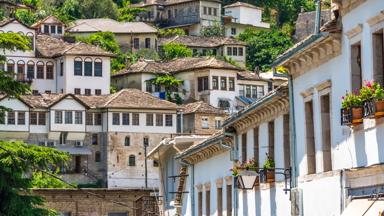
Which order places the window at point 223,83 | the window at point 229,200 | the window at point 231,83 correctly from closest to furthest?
the window at point 229,200 < the window at point 231,83 < the window at point 223,83

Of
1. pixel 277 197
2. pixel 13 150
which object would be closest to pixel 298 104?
pixel 277 197

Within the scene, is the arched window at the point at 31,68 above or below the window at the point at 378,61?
above

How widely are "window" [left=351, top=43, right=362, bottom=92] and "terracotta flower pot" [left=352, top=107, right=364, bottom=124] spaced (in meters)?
1.10

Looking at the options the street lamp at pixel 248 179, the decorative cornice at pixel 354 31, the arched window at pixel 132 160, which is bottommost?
the street lamp at pixel 248 179

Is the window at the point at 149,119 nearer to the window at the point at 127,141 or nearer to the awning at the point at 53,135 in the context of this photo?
the window at the point at 127,141

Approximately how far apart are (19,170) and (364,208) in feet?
72.2

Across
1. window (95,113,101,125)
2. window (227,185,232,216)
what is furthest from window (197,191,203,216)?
window (95,113,101,125)

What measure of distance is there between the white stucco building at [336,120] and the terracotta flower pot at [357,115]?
0.47ft

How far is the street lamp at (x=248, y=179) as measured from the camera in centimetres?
3712

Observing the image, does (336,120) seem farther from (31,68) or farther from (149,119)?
(31,68)

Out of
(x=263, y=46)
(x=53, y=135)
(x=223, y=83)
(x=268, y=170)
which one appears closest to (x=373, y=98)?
(x=268, y=170)

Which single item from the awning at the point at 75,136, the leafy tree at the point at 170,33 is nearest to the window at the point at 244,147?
the awning at the point at 75,136

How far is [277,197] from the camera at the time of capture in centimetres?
3531

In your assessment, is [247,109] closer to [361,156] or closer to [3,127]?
[361,156]
